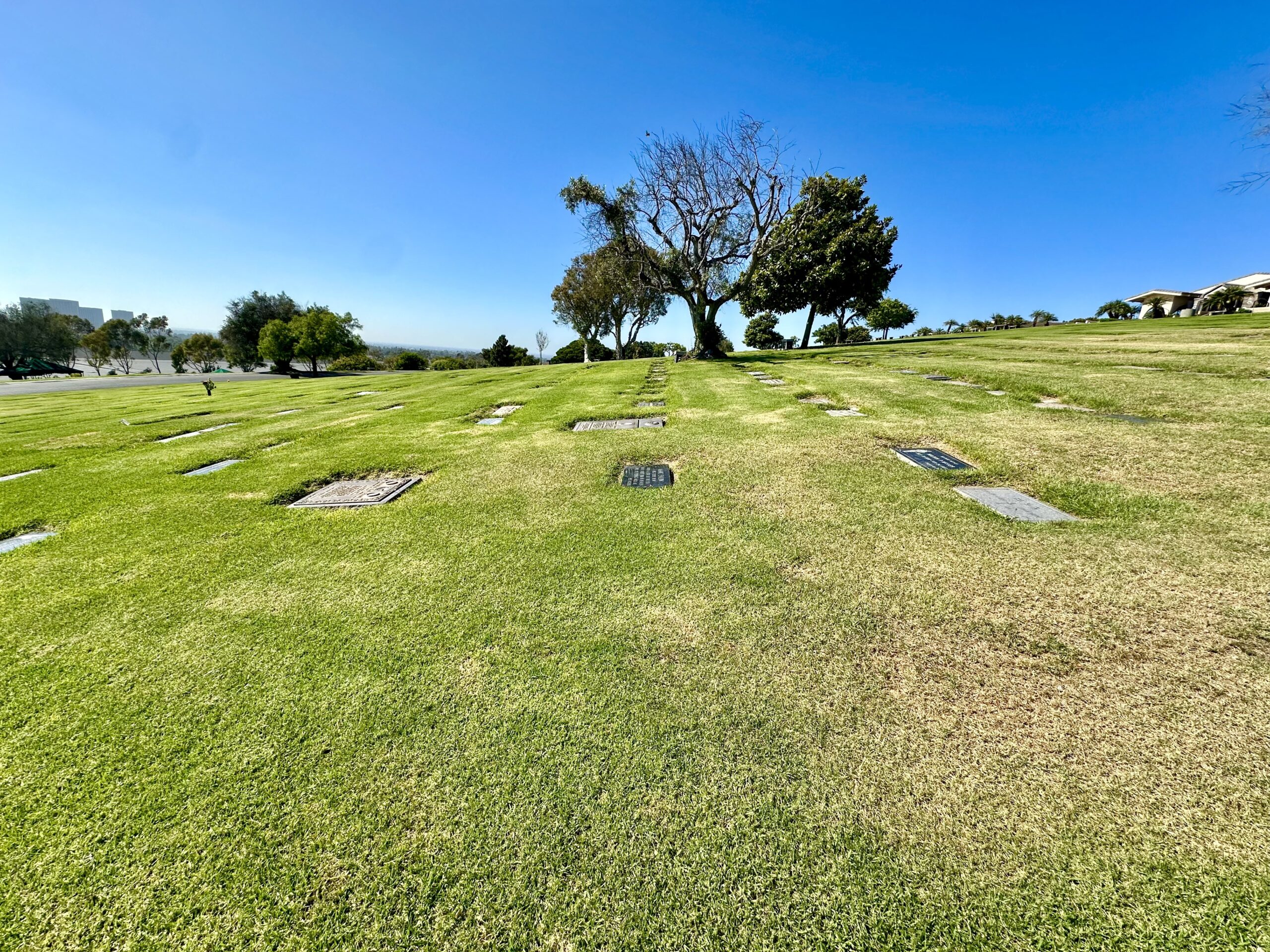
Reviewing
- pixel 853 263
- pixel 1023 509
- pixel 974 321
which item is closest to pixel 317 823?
pixel 1023 509

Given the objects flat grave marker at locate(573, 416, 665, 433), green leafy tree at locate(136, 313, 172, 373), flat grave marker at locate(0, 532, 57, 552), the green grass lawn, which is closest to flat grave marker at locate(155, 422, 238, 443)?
the green grass lawn

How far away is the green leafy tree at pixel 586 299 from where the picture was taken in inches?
1355

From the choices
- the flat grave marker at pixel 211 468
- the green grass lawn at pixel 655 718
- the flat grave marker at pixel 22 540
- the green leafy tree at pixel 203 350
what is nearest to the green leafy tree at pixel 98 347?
the green leafy tree at pixel 203 350

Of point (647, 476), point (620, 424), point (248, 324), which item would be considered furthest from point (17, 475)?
point (248, 324)

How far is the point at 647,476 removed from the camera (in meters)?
4.62

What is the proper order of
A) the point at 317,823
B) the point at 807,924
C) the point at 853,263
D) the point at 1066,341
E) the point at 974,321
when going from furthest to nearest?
the point at 974,321 → the point at 853,263 → the point at 1066,341 → the point at 317,823 → the point at 807,924

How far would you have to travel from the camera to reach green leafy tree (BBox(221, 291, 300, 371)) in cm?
4469

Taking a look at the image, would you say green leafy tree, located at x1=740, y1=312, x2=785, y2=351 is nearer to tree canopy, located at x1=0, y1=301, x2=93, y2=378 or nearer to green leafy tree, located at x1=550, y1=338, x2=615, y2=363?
green leafy tree, located at x1=550, y1=338, x2=615, y2=363

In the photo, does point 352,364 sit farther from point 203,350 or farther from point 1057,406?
point 1057,406

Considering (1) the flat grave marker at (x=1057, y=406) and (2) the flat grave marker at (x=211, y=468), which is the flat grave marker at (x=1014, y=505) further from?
(2) the flat grave marker at (x=211, y=468)

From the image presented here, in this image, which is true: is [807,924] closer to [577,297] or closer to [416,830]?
[416,830]

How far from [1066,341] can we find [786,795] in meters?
23.4

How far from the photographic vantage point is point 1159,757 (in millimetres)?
1566

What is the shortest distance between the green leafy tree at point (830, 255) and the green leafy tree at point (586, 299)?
11.5 m
